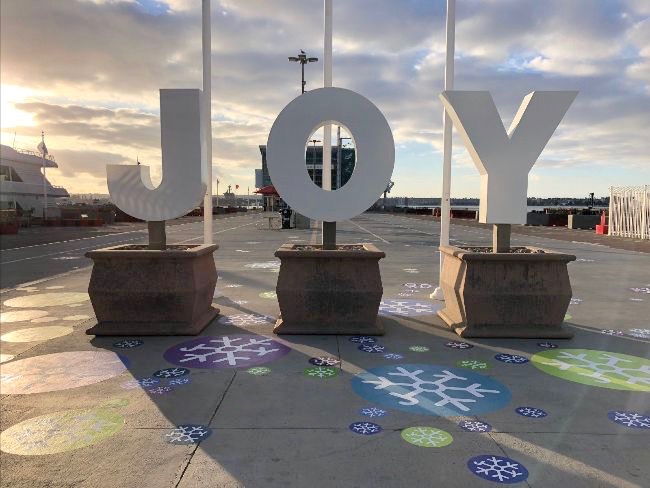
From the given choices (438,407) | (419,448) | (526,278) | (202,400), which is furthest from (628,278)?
(202,400)

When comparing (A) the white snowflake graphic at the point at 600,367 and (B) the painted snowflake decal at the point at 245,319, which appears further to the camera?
(B) the painted snowflake decal at the point at 245,319

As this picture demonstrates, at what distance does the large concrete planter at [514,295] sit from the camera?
617 cm

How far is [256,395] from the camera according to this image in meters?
4.20

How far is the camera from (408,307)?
26.1ft

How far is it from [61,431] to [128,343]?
7.69 feet

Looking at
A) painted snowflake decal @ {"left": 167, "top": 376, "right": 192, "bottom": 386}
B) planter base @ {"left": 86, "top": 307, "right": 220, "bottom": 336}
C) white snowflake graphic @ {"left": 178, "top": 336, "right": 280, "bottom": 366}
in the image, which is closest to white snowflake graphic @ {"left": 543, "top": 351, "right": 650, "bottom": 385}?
white snowflake graphic @ {"left": 178, "top": 336, "right": 280, "bottom": 366}

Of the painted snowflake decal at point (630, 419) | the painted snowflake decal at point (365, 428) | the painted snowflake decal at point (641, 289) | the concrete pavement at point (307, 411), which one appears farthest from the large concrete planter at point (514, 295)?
the painted snowflake decal at point (641, 289)

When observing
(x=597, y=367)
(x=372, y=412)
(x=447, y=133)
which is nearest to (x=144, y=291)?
(x=372, y=412)

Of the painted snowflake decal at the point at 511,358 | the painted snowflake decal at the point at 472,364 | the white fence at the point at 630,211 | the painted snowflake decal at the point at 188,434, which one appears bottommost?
the painted snowflake decal at the point at 188,434

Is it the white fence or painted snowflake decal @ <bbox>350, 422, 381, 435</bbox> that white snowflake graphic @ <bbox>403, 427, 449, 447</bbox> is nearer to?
painted snowflake decal @ <bbox>350, 422, 381, 435</bbox>

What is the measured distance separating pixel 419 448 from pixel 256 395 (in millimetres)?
1583

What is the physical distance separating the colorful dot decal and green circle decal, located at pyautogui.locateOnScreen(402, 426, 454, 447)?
9.98 feet

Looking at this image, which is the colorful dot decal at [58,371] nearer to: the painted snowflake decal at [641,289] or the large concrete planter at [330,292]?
the large concrete planter at [330,292]

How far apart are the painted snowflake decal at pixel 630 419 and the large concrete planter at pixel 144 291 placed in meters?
4.75
